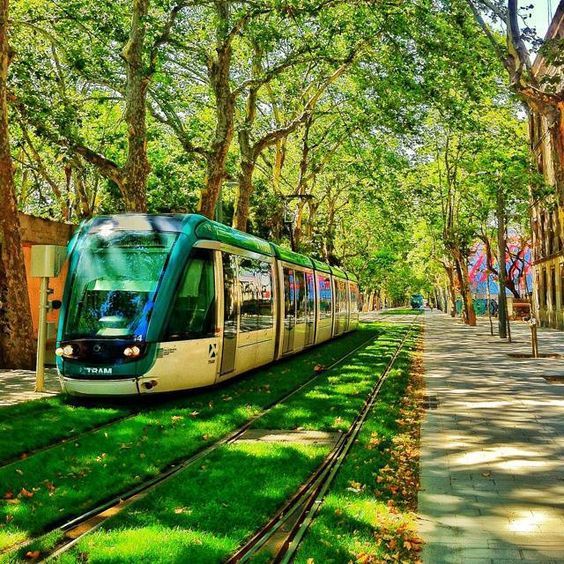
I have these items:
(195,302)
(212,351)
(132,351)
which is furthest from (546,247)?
(132,351)

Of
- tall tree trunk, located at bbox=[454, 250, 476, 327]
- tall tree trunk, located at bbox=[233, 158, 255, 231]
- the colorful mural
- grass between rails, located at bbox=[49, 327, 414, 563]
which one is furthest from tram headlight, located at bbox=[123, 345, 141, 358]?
the colorful mural

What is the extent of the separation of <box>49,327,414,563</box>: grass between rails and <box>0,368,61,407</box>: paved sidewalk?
14.6 ft

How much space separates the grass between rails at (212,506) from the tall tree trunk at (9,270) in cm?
834

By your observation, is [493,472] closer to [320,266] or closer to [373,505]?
[373,505]

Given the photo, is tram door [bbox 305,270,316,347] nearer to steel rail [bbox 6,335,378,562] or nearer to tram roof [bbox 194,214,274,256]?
tram roof [bbox 194,214,274,256]

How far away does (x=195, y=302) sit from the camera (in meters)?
11.5

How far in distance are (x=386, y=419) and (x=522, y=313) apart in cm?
4601

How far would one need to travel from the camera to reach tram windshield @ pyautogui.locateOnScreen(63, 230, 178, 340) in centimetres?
1069

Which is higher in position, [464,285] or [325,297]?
[464,285]

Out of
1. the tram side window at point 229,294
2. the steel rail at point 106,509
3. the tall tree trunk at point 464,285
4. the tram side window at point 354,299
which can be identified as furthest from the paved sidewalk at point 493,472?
the tall tree trunk at point 464,285

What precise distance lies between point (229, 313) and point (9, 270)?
5.81 metres

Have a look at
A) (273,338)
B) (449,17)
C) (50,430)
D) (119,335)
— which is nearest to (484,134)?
(449,17)

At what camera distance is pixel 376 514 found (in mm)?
5578

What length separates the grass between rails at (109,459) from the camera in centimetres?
562
